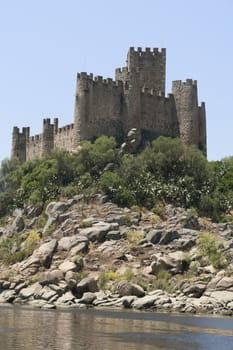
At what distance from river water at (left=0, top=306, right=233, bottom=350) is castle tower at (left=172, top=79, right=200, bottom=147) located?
3299 cm

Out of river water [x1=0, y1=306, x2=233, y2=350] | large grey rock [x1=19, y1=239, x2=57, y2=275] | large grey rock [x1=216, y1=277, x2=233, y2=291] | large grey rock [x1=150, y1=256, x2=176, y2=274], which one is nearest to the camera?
river water [x1=0, y1=306, x2=233, y2=350]

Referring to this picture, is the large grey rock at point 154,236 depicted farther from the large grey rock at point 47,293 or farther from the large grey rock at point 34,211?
the large grey rock at point 34,211

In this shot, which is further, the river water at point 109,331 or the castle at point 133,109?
the castle at point 133,109

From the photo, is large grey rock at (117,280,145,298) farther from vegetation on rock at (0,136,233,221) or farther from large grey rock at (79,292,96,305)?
vegetation on rock at (0,136,233,221)

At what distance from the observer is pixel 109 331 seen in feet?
156

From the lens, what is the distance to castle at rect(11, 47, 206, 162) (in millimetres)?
84375

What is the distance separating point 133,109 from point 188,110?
5.55 meters

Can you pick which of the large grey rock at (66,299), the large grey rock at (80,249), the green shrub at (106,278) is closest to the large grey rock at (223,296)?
the green shrub at (106,278)

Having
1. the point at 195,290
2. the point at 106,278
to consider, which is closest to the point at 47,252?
the point at 106,278

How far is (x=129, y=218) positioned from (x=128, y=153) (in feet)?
37.6

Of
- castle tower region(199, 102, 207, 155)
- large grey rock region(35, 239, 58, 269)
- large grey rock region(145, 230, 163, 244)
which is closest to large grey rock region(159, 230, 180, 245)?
large grey rock region(145, 230, 163, 244)

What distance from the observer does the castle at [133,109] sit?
8438 cm

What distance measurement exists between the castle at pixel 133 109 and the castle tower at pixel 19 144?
Result: 2003 millimetres

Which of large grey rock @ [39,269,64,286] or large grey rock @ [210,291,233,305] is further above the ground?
large grey rock @ [39,269,64,286]
